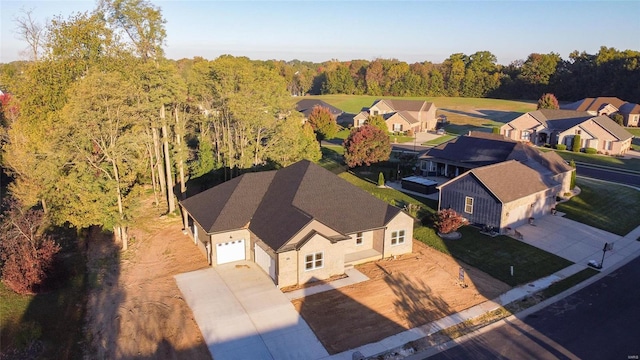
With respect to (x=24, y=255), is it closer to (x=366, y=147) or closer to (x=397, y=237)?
(x=397, y=237)

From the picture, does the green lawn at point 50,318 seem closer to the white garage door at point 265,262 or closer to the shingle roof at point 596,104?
the white garage door at point 265,262

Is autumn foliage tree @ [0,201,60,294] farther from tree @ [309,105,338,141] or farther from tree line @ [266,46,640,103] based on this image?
tree line @ [266,46,640,103]

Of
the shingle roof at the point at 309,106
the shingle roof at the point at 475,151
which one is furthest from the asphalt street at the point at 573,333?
the shingle roof at the point at 309,106

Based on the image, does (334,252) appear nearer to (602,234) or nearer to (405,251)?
(405,251)

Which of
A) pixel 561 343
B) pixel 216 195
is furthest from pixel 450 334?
pixel 216 195

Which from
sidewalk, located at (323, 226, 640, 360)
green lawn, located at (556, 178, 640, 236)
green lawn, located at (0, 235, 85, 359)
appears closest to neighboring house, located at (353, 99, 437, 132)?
green lawn, located at (556, 178, 640, 236)

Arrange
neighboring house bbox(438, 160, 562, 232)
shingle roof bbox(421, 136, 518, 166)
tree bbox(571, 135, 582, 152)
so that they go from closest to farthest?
neighboring house bbox(438, 160, 562, 232) → shingle roof bbox(421, 136, 518, 166) → tree bbox(571, 135, 582, 152)
